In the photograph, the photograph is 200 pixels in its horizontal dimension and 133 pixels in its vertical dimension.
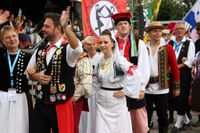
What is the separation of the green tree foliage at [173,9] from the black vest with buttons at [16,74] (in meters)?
50.9

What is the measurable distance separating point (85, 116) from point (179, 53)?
9.73 feet

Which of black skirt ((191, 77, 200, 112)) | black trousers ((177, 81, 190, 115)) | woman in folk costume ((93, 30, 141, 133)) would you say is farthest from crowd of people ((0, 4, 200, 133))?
black trousers ((177, 81, 190, 115))

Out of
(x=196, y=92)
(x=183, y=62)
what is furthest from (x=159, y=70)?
(x=183, y=62)

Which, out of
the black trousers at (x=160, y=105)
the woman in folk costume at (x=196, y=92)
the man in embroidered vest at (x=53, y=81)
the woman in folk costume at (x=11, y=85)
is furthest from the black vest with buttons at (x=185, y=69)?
the woman in folk costume at (x=11, y=85)

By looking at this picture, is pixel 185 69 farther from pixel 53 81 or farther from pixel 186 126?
pixel 53 81

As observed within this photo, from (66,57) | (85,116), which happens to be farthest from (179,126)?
(66,57)

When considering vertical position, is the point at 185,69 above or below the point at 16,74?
below

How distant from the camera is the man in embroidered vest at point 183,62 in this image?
25.5 ft

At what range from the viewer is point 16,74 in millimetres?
4777

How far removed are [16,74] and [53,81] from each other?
0.52m

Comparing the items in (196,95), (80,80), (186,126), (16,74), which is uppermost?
(16,74)

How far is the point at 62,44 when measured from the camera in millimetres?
4586

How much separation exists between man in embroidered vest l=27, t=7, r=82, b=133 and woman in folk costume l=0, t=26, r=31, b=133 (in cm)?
21

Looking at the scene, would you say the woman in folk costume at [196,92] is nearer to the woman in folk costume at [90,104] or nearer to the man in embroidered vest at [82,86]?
the woman in folk costume at [90,104]
